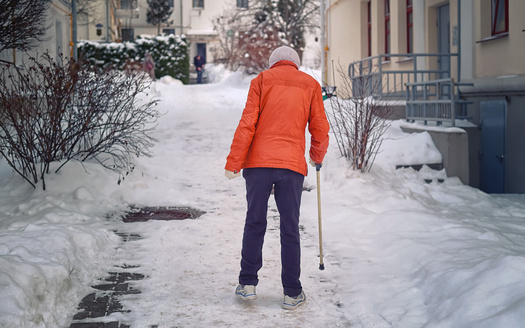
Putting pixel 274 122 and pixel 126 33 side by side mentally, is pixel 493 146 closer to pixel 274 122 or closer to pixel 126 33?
pixel 274 122

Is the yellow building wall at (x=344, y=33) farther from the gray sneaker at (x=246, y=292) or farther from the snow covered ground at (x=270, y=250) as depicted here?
the gray sneaker at (x=246, y=292)

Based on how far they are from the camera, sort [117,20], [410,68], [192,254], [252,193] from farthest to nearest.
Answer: [117,20] → [410,68] → [192,254] → [252,193]

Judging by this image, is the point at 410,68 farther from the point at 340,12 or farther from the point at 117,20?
the point at 117,20

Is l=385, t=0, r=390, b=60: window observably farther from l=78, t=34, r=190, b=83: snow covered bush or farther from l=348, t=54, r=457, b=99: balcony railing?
l=78, t=34, r=190, b=83: snow covered bush

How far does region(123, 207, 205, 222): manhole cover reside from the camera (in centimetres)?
815

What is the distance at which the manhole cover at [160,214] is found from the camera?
26.7ft

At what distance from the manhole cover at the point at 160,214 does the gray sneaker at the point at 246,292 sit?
3158 millimetres

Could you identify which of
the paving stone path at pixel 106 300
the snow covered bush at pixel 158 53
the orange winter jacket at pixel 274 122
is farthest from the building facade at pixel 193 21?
the orange winter jacket at pixel 274 122

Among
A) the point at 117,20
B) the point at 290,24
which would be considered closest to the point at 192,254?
the point at 290,24

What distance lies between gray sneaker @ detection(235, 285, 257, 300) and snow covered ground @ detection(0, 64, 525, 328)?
6 cm

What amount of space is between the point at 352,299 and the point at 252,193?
1.10 m

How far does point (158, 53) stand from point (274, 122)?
Answer: 2797 centimetres

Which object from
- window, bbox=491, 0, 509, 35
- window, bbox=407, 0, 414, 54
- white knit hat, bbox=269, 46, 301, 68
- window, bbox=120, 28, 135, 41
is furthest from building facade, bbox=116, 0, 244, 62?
white knit hat, bbox=269, 46, 301, 68

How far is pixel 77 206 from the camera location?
830 cm
